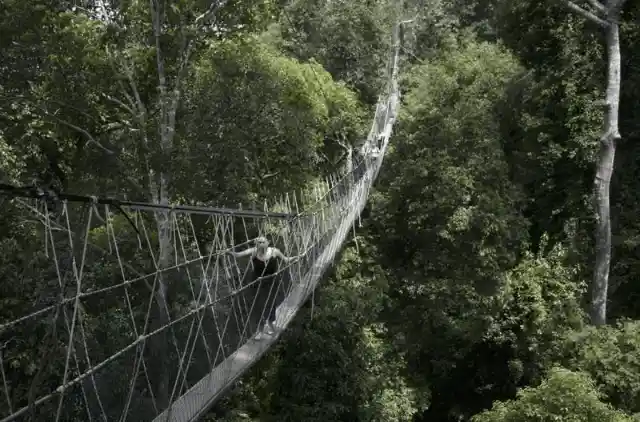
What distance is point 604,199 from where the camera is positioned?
5070 millimetres

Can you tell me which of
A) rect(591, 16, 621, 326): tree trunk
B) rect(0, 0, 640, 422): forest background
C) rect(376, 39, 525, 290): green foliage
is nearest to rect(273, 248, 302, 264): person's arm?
rect(0, 0, 640, 422): forest background

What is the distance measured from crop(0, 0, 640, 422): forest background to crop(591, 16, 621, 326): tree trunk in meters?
0.16

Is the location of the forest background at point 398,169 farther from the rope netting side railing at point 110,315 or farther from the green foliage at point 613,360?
the rope netting side railing at point 110,315

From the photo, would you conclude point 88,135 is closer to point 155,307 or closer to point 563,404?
point 155,307

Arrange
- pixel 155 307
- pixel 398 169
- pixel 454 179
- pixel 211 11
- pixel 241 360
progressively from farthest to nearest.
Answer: pixel 398 169
pixel 454 179
pixel 155 307
pixel 211 11
pixel 241 360

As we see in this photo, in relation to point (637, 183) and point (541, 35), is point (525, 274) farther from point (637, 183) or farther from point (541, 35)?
point (541, 35)

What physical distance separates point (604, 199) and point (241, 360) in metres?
3.46

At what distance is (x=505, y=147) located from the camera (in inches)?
255

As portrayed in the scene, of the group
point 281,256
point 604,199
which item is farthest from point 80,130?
point 604,199

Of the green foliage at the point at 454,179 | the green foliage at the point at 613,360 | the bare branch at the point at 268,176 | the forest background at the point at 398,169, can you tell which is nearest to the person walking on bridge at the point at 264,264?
the forest background at the point at 398,169

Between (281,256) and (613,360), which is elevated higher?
(281,256)

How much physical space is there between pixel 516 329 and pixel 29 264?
3.68m

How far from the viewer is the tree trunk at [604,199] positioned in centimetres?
500

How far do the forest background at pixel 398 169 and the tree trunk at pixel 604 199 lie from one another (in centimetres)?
16
